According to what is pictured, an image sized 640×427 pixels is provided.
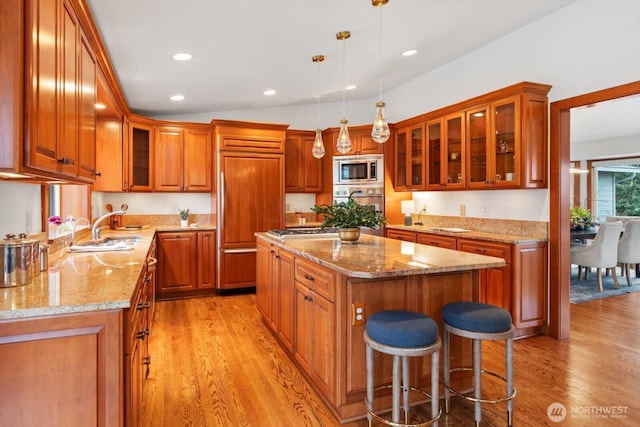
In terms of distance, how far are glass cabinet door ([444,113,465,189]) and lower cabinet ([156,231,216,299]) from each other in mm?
3104

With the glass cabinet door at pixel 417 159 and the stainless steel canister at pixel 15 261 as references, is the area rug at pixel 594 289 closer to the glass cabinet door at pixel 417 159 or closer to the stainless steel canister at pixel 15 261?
the glass cabinet door at pixel 417 159

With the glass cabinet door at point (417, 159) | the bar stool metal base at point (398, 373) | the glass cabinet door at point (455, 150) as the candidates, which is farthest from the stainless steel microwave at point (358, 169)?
the bar stool metal base at point (398, 373)

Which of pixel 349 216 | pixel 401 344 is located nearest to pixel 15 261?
pixel 401 344

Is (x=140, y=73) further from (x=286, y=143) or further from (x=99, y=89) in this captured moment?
(x=286, y=143)

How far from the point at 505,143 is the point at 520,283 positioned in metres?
1.37

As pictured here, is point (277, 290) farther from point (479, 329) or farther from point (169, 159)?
point (169, 159)

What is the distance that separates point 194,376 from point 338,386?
1.20m

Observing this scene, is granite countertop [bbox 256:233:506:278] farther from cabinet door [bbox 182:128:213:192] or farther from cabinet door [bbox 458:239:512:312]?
cabinet door [bbox 182:128:213:192]

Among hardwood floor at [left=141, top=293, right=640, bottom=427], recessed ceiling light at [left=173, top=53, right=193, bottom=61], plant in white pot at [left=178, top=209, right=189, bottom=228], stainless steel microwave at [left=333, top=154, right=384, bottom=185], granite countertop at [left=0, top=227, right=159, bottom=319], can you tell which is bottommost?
hardwood floor at [left=141, top=293, right=640, bottom=427]

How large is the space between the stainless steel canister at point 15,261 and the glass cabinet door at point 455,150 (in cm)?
394

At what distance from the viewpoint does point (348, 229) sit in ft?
9.99

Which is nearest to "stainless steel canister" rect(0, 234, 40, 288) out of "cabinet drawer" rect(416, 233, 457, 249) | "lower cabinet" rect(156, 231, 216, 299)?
"lower cabinet" rect(156, 231, 216, 299)

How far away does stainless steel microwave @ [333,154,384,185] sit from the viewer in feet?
18.2

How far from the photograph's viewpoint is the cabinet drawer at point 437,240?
4098 millimetres
